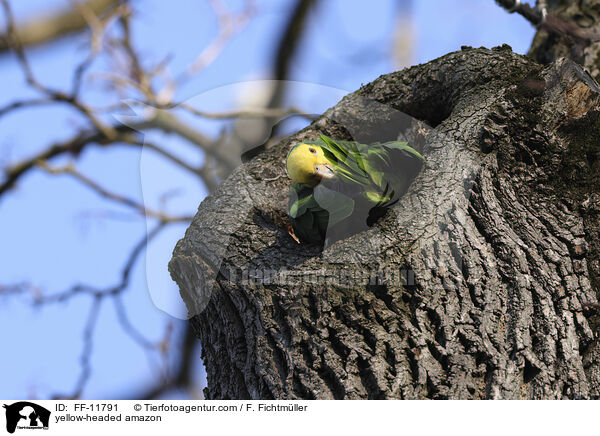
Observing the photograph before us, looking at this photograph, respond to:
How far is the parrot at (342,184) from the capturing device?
51.9 inches

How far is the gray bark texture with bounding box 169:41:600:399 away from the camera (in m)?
1.13

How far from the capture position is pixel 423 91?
1.71 m

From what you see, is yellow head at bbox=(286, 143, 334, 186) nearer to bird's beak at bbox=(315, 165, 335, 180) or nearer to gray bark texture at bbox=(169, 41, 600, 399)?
bird's beak at bbox=(315, 165, 335, 180)

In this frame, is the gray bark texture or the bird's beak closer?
the gray bark texture

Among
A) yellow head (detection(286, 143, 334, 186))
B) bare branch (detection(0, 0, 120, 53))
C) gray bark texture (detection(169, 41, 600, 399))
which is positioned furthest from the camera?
bare branch (detection(0, 0, 120, 53))
